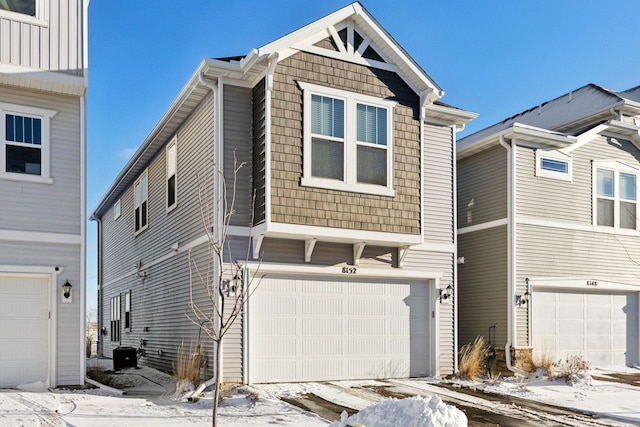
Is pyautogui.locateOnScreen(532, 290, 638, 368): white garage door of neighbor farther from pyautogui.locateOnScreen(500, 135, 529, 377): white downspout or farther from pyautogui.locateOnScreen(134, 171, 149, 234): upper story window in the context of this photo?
pyautogui.locateOnScreen(134, 171, 149, 234): upper story window

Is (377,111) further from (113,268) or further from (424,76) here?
(113,268)

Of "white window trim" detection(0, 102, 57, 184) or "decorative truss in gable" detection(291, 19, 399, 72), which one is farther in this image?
"decorative truss in gable" detection(291, 19, 399, 72)

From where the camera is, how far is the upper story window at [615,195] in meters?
15.7

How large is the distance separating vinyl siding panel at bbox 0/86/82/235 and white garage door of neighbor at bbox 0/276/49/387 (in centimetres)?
104

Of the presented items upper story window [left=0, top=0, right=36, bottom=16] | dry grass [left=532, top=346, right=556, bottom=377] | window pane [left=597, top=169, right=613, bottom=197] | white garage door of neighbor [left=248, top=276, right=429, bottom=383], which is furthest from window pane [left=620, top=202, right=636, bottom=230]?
upper story window [left=0, top=0, right=36, bottom=16]

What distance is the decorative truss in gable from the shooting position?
37.8 ft

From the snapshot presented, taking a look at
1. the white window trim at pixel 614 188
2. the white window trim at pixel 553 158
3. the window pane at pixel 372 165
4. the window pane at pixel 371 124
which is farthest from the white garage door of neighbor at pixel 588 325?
the window pane at pixel 371 124

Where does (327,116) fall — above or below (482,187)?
above

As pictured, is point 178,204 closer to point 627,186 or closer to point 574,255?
point 574,255

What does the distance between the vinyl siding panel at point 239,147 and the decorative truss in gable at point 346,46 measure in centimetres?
147

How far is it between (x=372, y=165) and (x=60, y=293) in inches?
A: 248

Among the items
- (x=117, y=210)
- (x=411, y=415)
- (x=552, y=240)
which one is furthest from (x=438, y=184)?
(x=117, y=210)

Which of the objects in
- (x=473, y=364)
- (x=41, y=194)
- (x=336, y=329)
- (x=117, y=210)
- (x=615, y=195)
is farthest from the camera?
(x=117, y=210)

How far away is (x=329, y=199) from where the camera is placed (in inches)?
448
